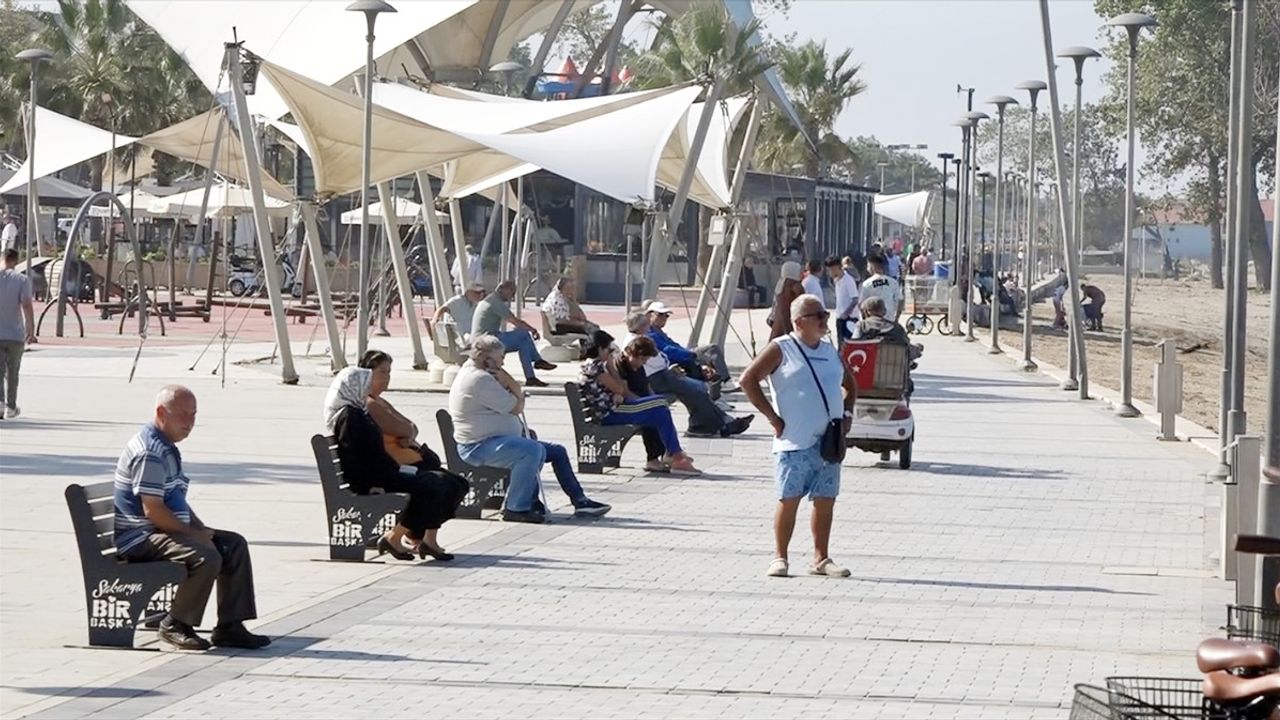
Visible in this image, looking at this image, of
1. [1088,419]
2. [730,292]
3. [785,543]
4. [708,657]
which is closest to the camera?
[708,657]

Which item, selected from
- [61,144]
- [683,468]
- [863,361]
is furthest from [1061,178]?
[61,144]

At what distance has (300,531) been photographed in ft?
45.1

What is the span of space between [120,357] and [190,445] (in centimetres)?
1225

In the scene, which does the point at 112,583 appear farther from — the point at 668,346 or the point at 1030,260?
the point at 1030,260

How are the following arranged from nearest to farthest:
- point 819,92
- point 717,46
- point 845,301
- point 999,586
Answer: point 999,586 → point 845,301 → point 717,46 → point 819,92

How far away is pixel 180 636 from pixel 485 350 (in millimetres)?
4517

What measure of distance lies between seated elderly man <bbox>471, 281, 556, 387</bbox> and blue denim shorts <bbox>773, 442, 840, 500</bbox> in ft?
39.1

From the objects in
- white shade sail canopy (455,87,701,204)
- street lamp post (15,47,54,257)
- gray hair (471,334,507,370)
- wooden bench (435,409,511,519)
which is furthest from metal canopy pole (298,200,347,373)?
gray hair (471,334,507,370)

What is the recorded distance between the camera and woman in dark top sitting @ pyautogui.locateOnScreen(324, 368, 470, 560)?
40.7ft

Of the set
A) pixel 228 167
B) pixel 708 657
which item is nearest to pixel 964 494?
pixel 708 657

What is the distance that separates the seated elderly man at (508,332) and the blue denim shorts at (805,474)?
1192cm

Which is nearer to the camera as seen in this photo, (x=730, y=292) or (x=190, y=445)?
(x=190, y=445)

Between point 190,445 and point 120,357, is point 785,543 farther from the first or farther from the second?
point 120,357

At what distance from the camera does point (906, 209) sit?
311ft
